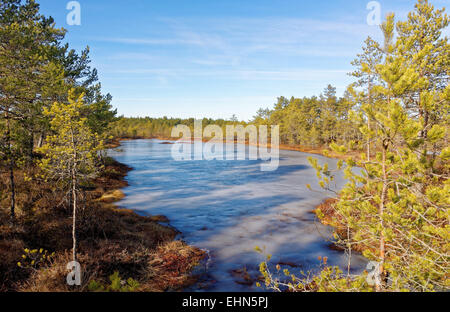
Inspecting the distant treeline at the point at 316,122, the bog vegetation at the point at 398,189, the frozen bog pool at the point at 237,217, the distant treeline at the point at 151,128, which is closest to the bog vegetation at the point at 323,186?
the bog vegetation at the point at 398,189

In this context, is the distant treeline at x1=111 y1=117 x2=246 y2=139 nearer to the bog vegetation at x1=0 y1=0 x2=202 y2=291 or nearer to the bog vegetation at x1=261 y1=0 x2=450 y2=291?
the bog vegetation at x1=0 y1=0 x2=202 y2=291

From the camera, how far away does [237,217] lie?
19.8 m

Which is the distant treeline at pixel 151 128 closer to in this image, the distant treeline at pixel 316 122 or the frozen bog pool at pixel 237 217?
the distant treeline at pixel 316 122

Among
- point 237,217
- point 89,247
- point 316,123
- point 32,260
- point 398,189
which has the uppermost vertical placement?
point 316,123

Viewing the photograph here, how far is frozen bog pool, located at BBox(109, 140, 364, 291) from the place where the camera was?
494 inches

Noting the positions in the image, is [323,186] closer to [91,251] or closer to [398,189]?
[398,189]

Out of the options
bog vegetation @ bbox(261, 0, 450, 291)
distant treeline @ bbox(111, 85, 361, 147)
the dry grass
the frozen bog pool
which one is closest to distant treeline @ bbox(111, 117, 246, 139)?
distant treeline @ bbox(111, 85, 361, 147)

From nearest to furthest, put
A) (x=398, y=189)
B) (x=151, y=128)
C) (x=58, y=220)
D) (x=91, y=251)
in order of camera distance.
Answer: (x=398, y=189)
(x=91, y=251)
(x=58, y=220)
(x=151, y=128)

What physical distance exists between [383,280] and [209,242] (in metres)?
10.4

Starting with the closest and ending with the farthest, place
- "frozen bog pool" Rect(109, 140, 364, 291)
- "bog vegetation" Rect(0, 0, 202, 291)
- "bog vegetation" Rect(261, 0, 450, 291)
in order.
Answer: "bog vegetation" Rect(261, 0, 450, 291) < "bog vegetation" Rect(0, 0, 202, 291) < "frozen bog pool" Rect(109, 140, 364, 291)

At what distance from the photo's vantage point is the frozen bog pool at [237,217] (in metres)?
12.6

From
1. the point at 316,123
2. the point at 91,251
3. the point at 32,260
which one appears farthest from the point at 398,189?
the point at 316,123

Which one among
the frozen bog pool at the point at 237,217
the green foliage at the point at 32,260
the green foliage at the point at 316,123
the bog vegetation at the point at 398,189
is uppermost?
the green foliage at the point at 316,123

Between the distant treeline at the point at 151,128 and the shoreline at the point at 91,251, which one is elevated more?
the distant treeline at the point at 151,128
